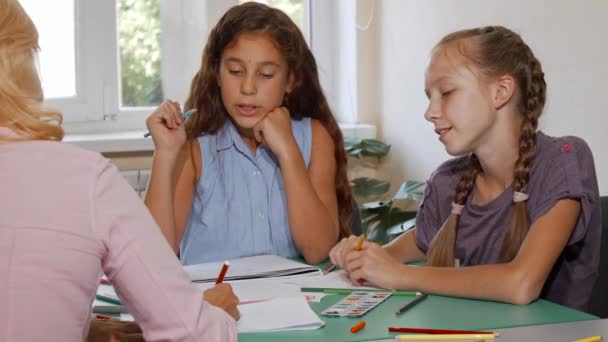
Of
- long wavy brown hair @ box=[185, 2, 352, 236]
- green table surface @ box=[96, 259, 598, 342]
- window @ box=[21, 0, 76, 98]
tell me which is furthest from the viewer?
window @ box=[21, 0, 76, 98]

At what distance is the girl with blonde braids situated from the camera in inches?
63.9

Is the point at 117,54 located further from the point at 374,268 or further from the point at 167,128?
the point at 374,268

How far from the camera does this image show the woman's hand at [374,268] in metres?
1.56

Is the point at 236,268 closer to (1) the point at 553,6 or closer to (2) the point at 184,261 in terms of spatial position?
(2) the point at 184,261

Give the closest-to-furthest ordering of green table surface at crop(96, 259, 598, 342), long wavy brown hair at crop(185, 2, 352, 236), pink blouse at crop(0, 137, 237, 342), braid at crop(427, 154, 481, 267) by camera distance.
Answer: pink blouse at crop(0, 137, 237, 342), green table surface at crop(96, 259, 598, 342), braid at crop(427, 154, 481, 267), long wavy brown hair at crop(185, 2, 352, 236)

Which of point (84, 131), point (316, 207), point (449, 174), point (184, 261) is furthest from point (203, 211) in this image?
point (84, 131)

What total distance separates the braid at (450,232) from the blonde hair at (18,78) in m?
0.97

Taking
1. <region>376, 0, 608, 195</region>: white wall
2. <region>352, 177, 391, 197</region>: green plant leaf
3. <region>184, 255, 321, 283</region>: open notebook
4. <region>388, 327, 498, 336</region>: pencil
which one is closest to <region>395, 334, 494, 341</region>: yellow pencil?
<region>388, 327, 498, 336</region>: pencil

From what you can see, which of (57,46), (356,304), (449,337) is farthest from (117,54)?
(449,337)

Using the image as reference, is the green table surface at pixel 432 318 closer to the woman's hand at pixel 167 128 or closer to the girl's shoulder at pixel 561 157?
the girl's shoulder at pixel 561 157

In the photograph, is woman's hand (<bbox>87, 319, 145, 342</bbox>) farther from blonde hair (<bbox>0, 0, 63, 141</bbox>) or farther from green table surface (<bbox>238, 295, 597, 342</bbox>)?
blonde hair (<bbox>0, 0, 63, 141</bbox>)

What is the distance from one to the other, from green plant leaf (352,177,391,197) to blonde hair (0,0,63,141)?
2364 millimetres

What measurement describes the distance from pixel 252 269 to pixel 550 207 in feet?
1.85

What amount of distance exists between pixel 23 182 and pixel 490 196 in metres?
1.09
